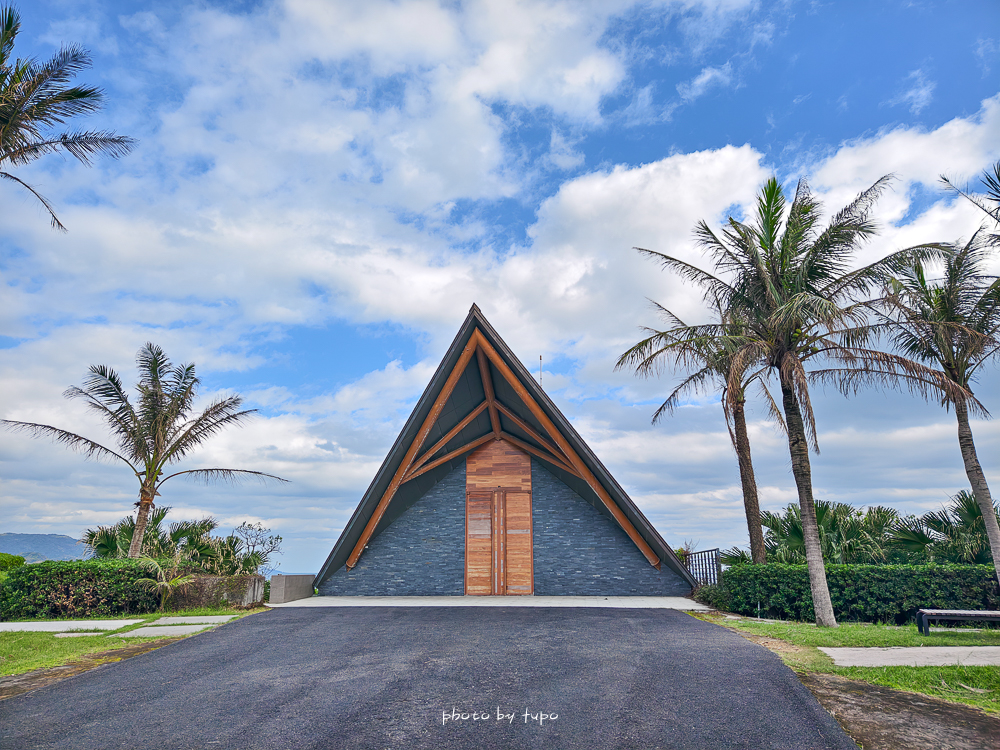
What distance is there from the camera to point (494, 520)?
16.1 metres

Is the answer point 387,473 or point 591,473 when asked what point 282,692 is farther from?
point 591,473

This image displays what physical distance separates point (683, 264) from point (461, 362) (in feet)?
18.2

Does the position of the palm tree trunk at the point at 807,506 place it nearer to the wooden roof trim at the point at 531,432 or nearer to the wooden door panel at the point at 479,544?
the wooden roof trim at the point at 531,432

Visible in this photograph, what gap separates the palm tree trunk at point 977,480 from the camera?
993 centimetres

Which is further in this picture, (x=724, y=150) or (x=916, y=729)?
(x=724, y=150)

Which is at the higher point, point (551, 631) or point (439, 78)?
point (439, 78)

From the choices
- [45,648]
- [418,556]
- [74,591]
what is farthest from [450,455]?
[45,648]

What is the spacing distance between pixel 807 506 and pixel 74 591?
14.9 m

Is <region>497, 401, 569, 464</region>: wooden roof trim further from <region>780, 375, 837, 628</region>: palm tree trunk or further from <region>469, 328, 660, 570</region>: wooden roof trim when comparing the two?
<region>780, 375, 837, 628</region>: palm tree trunk

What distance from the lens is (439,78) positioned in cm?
936

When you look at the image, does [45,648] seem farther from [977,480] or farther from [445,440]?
[977,480]

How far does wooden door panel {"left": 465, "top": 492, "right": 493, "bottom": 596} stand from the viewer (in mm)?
15758

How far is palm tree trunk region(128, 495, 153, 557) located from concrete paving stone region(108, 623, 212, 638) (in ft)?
18.0

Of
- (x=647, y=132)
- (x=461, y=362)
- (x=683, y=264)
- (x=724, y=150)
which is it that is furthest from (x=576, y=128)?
(x=461, y=362)
